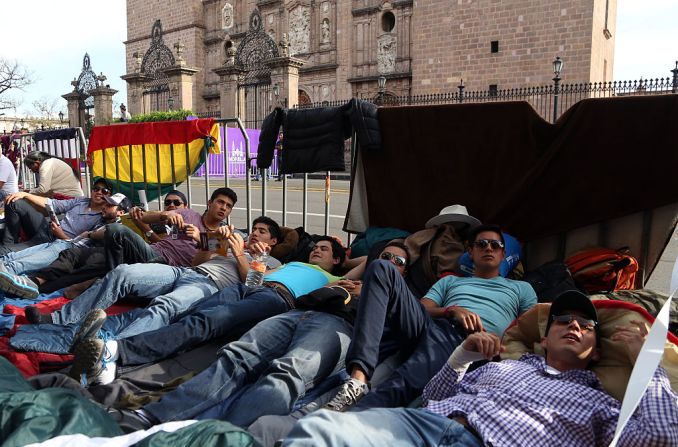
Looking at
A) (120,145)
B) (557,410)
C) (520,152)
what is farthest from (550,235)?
(120,145)

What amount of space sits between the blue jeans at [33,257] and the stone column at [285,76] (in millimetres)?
22778

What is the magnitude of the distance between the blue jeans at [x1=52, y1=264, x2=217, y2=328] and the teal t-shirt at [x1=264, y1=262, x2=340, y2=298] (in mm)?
649

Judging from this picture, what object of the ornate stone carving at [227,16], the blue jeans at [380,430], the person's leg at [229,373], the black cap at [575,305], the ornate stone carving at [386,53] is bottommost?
the person's leg at [229,373]

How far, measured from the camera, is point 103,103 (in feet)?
119

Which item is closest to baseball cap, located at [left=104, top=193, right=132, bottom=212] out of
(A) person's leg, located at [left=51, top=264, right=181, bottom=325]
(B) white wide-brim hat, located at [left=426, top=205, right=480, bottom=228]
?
(A) person's leg, located at [left=51, top=264, right=181, bottom=325]

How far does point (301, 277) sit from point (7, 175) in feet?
19.7

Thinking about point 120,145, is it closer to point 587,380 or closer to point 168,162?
point 168,162

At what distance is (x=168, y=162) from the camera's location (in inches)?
290

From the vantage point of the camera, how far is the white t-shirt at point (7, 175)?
310 inches

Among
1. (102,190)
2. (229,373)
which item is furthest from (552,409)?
(102,190)

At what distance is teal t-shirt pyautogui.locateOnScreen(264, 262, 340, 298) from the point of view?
14.4 ft

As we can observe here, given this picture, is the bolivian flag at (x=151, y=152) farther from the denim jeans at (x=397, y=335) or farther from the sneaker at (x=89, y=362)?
the denim jeans at (x=397, y=335)

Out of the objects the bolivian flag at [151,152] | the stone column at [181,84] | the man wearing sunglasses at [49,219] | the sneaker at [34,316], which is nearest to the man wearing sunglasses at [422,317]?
the sneaker at [34,316]

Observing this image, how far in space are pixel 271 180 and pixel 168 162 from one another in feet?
47.4
